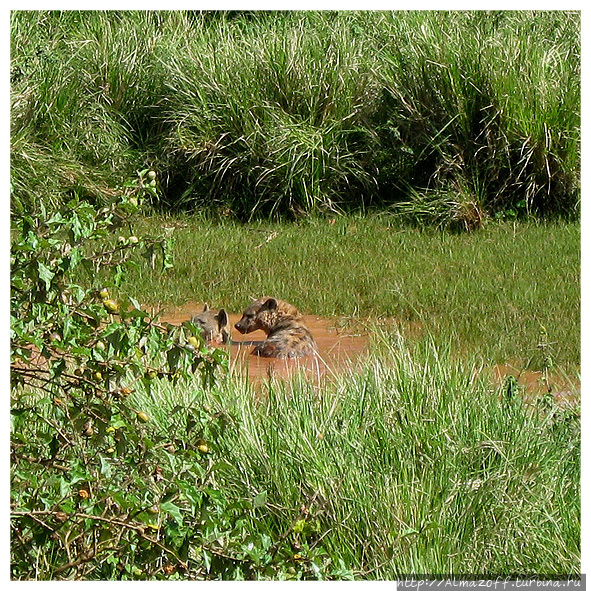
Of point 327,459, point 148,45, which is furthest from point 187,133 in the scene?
point 327,459

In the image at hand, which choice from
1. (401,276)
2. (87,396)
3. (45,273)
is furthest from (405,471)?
(401,276)

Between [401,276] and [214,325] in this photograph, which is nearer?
[214,325]

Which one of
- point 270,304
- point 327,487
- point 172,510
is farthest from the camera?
point 270,304

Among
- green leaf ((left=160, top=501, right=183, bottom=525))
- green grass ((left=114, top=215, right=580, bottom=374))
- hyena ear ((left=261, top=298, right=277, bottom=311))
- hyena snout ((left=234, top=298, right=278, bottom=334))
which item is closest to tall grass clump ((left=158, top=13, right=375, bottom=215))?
green grass ((left=114, top=215, right=580, bottom=374))

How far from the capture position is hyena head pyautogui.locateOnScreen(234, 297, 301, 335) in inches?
253

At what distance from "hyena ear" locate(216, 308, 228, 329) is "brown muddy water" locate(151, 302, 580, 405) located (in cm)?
16

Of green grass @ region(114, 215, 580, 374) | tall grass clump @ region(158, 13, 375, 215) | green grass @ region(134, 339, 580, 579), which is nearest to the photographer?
green grass @ region(134, 339, 580, 579)

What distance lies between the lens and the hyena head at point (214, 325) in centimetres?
606

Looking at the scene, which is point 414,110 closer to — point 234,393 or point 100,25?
point 100,25

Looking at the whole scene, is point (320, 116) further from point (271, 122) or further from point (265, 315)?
point (265, 315)

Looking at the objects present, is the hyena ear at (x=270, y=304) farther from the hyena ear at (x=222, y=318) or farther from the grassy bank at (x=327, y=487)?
the grassy bank at (x=327, y=487)

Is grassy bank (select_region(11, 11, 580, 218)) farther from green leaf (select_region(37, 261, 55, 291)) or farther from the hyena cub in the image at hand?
green leaf (select_region(37, 261, 55, 291))

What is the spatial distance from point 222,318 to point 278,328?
40 cm

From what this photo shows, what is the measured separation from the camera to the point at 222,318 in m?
6.11
